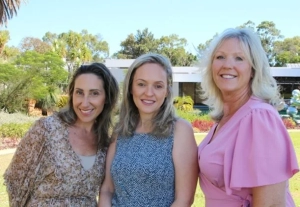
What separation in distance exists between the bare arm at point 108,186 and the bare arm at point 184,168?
440 mm

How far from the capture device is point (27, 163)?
2.53m

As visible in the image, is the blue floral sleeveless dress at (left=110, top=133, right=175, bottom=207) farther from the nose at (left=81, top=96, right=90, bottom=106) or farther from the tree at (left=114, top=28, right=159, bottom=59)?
the tree at (left=114, top=28, right=159, bottom=59)

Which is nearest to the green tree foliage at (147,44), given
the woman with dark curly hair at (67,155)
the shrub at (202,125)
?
the shrub at (202,125)

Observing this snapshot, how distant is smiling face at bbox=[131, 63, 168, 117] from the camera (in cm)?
247

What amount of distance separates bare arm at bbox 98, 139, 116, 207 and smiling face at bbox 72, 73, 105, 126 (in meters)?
0.27

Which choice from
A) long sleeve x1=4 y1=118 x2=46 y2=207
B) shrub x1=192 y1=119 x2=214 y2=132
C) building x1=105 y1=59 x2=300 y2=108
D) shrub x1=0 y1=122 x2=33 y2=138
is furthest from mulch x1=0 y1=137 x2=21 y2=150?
building x1=105 y1=59 x2=300 y2=108

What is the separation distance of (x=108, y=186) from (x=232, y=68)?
1.10m

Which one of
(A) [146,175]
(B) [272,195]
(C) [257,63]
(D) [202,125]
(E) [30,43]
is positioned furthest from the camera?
(E) [30,43]

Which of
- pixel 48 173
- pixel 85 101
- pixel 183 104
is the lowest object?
Result: pixel 183 104

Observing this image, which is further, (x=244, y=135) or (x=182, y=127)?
(x=182, y=127)

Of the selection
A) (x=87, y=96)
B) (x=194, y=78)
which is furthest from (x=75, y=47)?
(x=87, y=96)

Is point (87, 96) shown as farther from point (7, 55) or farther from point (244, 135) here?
point (7, 55)

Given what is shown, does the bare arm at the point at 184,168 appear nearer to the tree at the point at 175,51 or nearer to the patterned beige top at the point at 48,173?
the patterned beige top at the point at 48,173

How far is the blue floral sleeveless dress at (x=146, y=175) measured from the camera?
237cm
